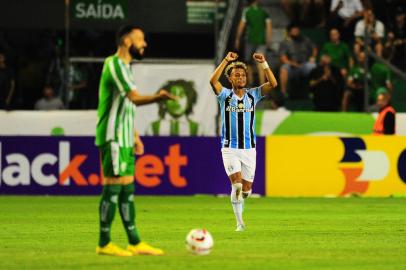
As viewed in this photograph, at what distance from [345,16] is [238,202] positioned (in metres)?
12.0

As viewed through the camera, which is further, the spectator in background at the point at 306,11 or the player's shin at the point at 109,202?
the spectator in background at the point at 306,11

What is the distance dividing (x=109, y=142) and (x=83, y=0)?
13.0 metres

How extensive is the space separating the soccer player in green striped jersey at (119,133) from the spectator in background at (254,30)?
45.9 ft

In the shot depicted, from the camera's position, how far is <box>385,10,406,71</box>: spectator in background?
26.5m

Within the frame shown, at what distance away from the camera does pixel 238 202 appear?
1526 centimetres

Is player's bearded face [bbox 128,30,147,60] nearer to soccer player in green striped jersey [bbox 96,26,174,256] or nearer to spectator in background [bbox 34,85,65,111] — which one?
soccer player in green striped jersey [bbox 96,26,174,256]

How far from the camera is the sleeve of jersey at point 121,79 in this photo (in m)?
11.2

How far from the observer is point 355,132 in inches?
955

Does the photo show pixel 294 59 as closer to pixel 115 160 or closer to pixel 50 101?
pixel 50 101

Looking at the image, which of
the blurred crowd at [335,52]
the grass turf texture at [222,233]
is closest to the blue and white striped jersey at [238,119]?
the grass turf texture at [222,233]

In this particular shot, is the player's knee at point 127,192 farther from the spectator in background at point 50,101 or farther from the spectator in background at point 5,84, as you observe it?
the spectator in background at point 5,84

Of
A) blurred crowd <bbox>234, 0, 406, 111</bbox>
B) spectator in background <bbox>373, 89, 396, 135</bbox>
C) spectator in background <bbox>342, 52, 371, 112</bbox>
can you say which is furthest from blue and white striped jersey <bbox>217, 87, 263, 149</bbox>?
spectator in background <bbox>342, 52, 371, 112</bbox>

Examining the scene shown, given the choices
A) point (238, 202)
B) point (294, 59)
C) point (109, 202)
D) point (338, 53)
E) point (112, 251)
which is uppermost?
point (338, 53)

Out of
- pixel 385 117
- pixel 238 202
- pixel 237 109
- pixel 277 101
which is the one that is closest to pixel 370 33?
pixel 277 101
